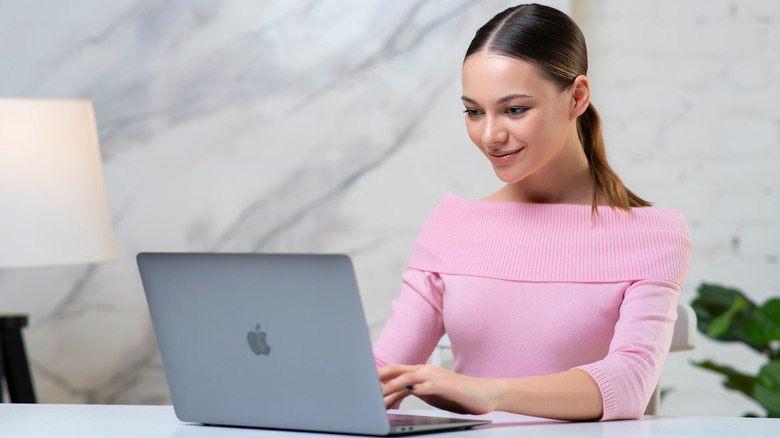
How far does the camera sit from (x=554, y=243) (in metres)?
1.33

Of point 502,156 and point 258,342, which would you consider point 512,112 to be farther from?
point 258,342

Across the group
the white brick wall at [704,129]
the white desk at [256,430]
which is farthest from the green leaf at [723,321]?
the white desk at [256,430]

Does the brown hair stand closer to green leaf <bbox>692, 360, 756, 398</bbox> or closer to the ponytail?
the ponytail

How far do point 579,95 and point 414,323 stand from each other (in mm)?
450

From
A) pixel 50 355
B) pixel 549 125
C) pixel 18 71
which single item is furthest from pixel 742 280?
pixel 18 71

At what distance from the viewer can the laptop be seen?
0.80 metres

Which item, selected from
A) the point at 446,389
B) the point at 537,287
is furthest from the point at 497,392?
the point at 537,287

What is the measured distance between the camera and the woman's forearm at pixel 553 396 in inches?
37.7

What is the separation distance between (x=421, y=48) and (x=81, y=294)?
1.10 meters

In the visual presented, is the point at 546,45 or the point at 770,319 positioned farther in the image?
the point at 770,319

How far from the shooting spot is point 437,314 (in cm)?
141

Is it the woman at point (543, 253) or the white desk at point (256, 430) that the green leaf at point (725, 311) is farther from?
the white desk at point (256, 430)

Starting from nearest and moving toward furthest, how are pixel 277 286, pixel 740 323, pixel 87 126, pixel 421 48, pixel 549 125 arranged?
pixel 277 286
pixel 549 125
pixel 87 126
pixel 740 323
pixel 421 48

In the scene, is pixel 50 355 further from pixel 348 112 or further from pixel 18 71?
pixel 348 112
